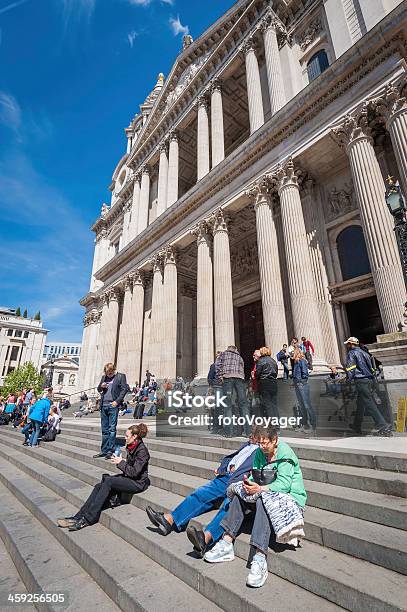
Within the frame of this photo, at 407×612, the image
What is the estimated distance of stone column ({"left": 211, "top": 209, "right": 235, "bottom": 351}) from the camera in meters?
14.5

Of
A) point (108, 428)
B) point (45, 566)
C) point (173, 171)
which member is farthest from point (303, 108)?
point (45, 566)

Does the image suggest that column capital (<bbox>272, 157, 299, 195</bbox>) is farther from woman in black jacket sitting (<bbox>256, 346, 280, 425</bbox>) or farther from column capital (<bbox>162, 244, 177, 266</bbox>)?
woman in black jacket sitting (<bbox>256, 346, 280, 425</bbox>)

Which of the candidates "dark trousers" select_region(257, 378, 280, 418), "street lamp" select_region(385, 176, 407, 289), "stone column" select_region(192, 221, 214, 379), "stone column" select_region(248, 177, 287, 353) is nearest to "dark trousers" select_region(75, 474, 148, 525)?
Result: "dark trousers" select_region(257, 378, 280, 418)

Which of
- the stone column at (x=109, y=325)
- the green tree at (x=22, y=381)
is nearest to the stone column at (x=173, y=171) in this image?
the stone column at (x=109, y=325)

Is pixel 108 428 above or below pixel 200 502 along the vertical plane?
above

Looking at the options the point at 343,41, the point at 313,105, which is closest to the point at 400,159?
the point at 313,105

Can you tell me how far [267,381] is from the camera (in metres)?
6.16

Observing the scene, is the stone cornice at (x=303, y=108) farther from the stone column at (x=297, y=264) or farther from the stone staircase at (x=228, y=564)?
the stone staircase at (x=228, y=564)

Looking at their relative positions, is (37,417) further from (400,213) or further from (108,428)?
(400,213)

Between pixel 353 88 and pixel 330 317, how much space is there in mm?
9182

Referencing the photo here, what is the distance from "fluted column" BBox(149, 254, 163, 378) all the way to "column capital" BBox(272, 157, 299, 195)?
32.5 ft

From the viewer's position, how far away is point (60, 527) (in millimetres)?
3629

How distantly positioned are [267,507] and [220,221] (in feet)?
49.8

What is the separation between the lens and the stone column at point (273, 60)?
1548 centimetres
